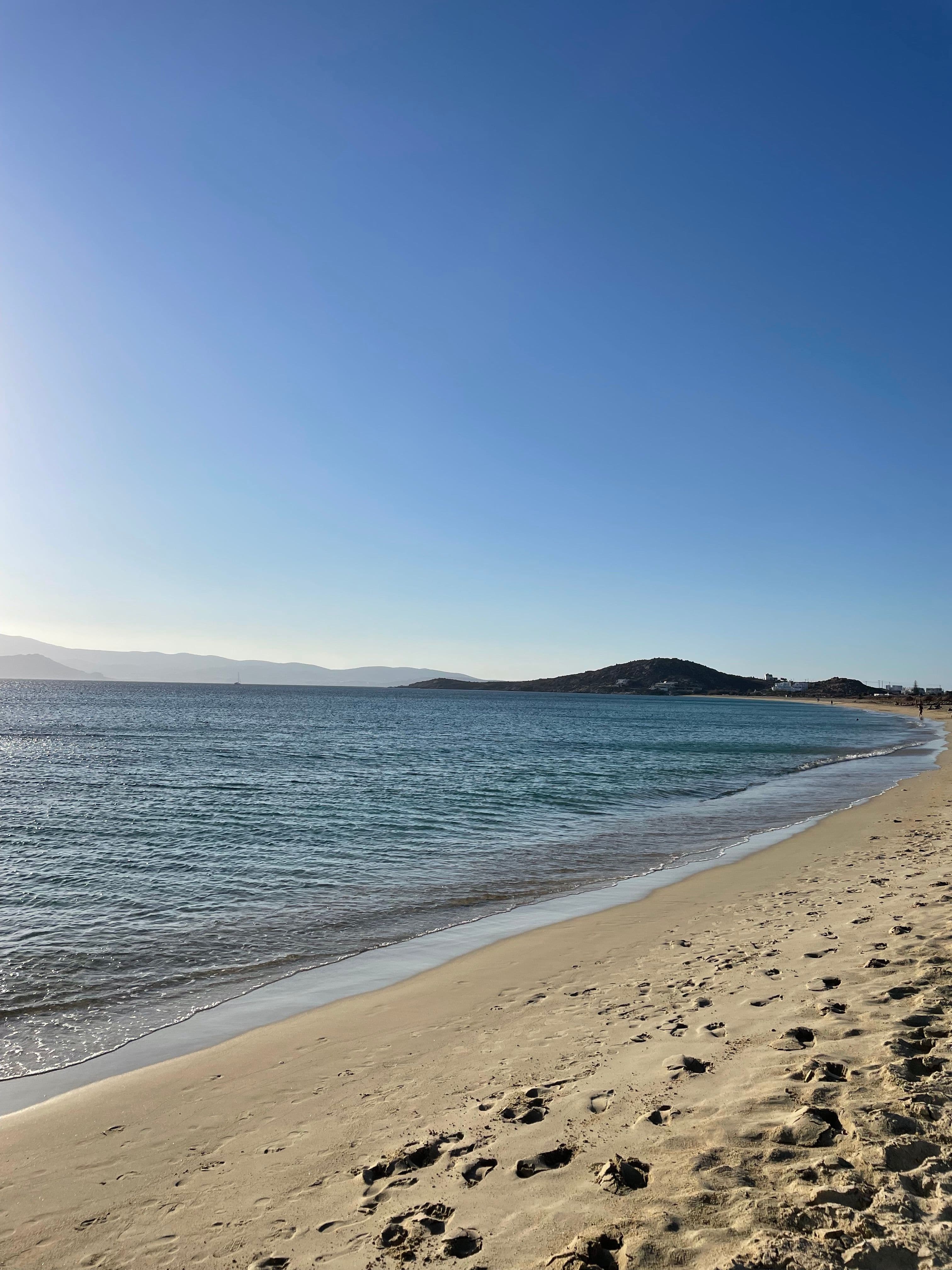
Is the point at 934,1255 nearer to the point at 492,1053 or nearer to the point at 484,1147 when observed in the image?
the point at 484,1147

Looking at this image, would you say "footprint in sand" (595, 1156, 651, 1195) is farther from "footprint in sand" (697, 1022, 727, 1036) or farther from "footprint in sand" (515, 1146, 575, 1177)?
"footprint in sand" (697, 1022, 727, 1036)

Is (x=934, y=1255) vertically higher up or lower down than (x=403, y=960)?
higher up

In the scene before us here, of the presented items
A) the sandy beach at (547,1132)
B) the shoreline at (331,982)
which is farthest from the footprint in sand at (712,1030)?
the shoreline at (331,982)

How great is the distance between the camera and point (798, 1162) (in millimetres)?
4441

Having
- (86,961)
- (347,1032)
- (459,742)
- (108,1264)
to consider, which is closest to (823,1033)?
(347,1032)

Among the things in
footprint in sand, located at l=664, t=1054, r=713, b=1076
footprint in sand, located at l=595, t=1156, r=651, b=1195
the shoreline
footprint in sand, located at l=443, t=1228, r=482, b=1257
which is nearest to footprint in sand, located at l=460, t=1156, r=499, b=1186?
footprint in sand, located at l=443, t=1228, r=482, b=1257

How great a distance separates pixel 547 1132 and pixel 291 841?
15599 millimetres

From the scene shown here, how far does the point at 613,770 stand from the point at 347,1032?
3141cm

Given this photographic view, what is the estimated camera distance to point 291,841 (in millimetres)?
19641

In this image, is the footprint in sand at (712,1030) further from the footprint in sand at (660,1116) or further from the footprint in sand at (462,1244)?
the footprint in sand at (462,1244)

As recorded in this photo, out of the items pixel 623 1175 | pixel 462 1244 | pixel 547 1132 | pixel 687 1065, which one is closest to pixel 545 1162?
pixel 547 1132

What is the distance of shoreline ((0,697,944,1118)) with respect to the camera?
758 cm

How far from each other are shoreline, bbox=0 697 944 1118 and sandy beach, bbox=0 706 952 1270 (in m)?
0.38

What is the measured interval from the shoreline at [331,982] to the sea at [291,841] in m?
0.20
